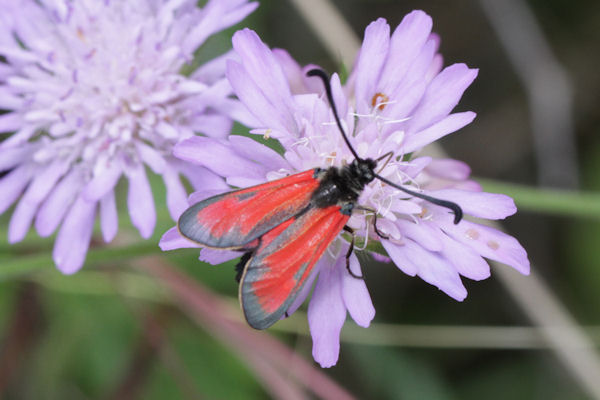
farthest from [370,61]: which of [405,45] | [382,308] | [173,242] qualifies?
[382,308]

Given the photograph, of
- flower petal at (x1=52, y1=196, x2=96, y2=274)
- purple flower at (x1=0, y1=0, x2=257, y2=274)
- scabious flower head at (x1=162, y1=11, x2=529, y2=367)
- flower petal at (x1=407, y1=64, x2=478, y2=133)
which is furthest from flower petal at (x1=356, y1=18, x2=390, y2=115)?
flower petal at (x1=52, y1=196, x2=96, y2=274)

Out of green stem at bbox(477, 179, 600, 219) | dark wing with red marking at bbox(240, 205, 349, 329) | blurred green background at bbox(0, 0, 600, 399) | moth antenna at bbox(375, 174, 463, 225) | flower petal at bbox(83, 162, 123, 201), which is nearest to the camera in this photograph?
dark wing with red marking at bbox(240, 205, 349, 329)

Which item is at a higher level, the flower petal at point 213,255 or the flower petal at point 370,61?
the flower petal at point 370,61

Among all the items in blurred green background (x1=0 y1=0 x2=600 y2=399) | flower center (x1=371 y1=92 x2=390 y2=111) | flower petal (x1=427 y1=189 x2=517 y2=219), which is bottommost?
blurred green background (x1=0 y1=0 x2=600 y2=399)

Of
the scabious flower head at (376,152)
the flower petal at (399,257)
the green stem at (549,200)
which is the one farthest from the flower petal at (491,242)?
the green stem at (549,200)

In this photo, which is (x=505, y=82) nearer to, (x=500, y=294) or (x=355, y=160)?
(x=500, y=294)

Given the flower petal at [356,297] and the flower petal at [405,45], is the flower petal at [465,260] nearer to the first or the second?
the flower petal at [356,297]

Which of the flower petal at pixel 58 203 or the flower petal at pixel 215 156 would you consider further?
the flower petal at pixel 58 203

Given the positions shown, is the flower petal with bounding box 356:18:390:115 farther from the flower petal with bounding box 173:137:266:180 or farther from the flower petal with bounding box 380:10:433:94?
the flower petal with bounding box 173:137:266:180

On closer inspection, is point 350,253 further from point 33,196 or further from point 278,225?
point 33,196
